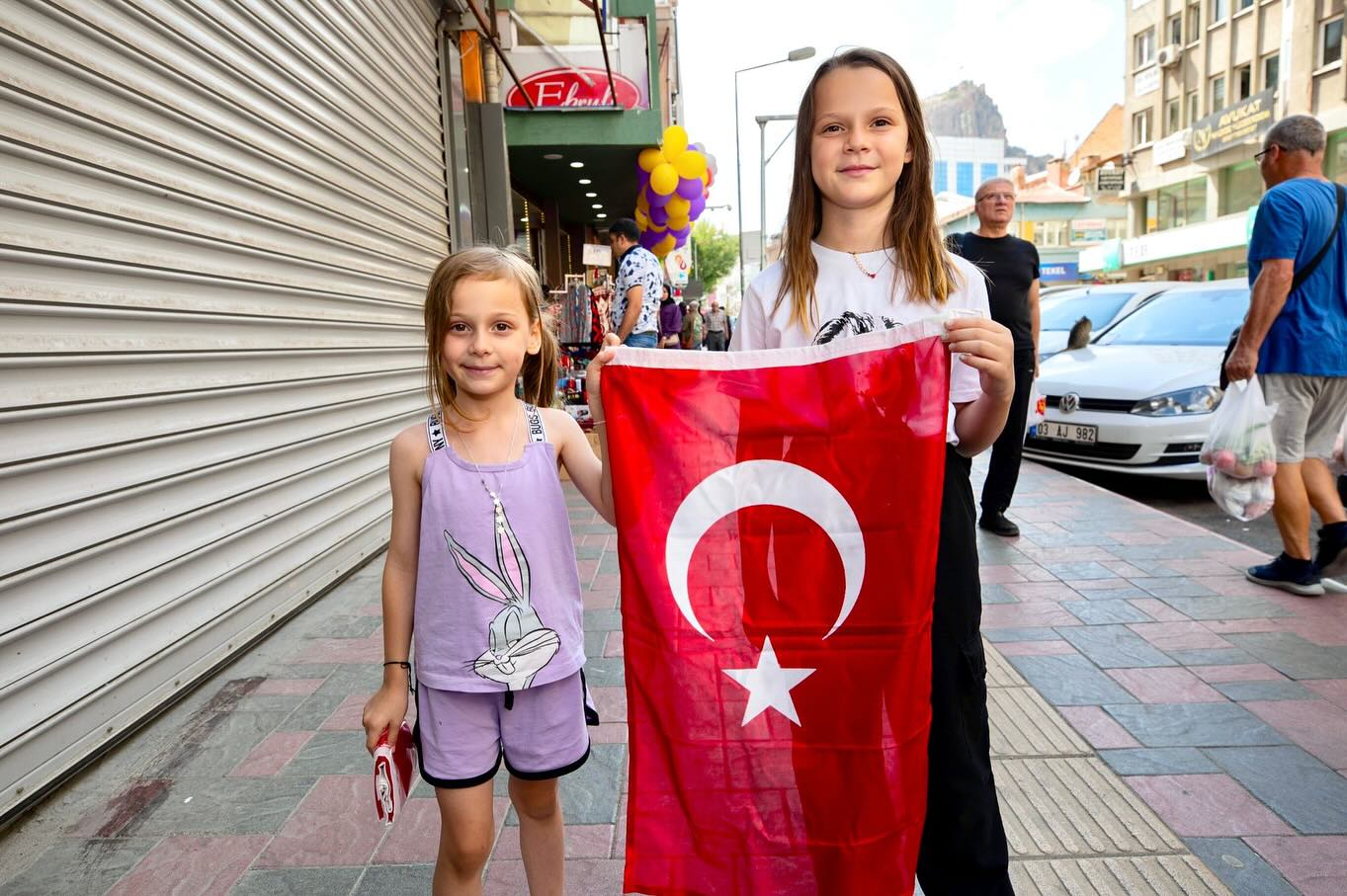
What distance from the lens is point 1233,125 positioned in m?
30.9

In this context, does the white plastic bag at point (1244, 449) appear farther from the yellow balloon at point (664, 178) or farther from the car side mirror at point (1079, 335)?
the yellow balloon at point (664, 178)

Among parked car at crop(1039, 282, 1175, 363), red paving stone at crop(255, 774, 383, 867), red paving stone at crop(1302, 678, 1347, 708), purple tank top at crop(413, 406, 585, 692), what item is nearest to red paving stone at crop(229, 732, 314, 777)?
red paving stone at crop(255, 774, 383, 867)

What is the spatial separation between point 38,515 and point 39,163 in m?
1.12

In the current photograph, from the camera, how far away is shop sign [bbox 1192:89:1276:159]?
29344mm

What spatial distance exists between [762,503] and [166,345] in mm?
2823

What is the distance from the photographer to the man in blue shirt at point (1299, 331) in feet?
14.0

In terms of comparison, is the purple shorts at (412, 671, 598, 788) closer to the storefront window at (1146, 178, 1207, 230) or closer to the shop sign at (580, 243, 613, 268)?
the shop sign at (580, 243, 613, 268)

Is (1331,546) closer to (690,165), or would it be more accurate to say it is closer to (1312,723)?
(1312,723)

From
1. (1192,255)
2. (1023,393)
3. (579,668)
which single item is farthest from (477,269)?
(1192,255)

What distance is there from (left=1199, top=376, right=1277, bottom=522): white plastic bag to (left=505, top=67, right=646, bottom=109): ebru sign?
7697mm

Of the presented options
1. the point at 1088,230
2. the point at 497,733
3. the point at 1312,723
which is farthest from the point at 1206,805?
the point at 1088,230

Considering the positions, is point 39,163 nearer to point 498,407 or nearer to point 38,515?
point 38,515

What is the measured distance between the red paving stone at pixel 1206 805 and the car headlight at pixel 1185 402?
16.3 ft

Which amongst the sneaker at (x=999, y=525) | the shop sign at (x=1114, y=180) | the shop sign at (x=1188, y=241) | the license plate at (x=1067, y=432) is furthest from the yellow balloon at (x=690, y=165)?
the shop sign at (x=1114, y=180)
